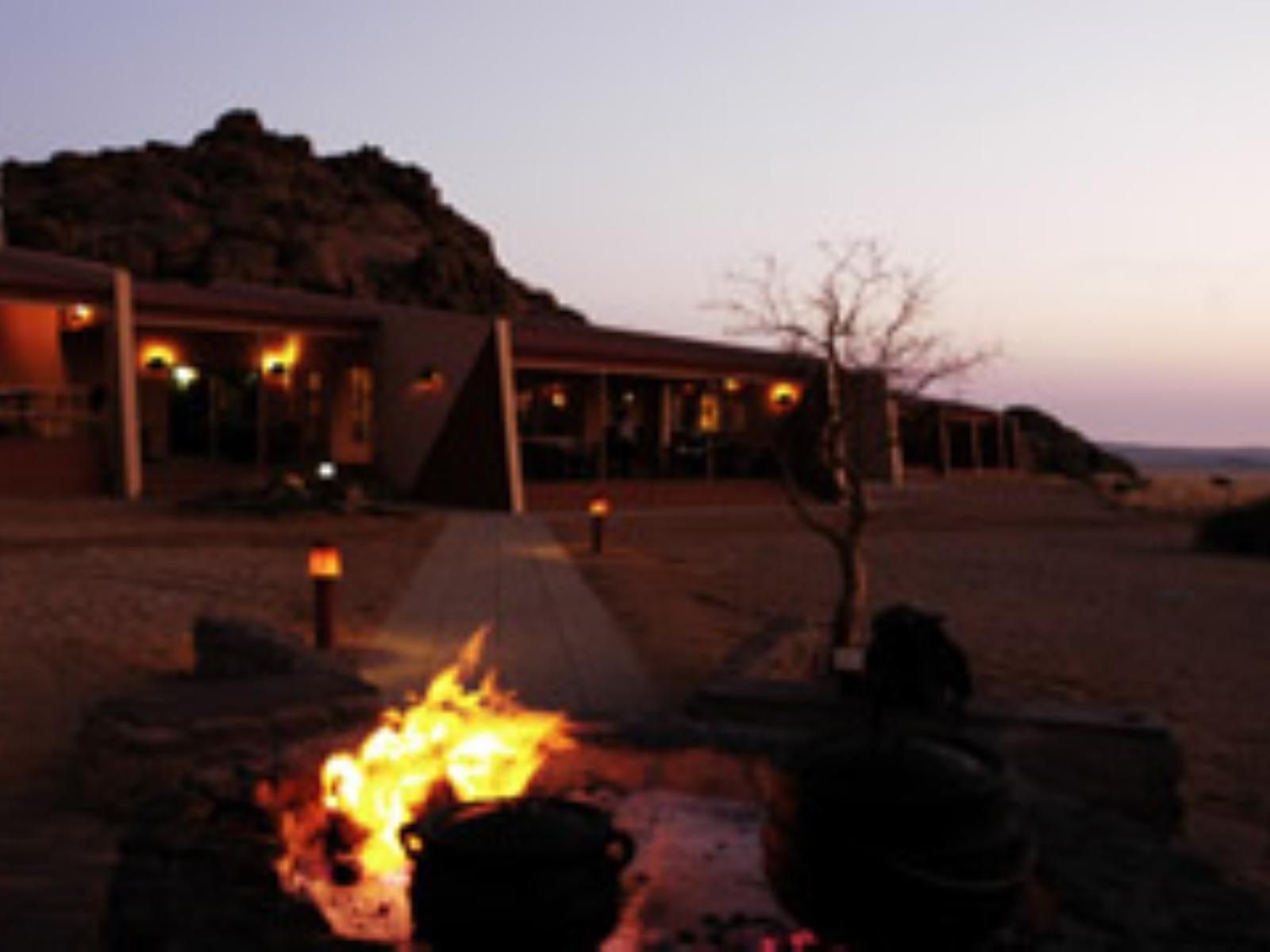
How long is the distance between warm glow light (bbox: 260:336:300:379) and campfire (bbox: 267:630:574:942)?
61.0 ft

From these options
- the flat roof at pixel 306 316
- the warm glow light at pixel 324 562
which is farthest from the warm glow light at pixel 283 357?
the warm glow light at pixel 324 562

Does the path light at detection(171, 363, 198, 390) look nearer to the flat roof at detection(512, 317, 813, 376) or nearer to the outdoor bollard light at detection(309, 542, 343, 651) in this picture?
the flat roof at detection(512, 317, 813, 376)

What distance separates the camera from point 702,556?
1377 centimetres

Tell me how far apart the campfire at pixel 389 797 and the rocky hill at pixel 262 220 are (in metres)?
34.4

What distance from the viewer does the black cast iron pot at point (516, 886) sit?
2.40 meters

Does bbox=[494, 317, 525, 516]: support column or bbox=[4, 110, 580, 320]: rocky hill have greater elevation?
bbox=[4, 110, 580, 320]: rocky hill

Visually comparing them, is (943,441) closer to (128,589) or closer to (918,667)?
(128,589)

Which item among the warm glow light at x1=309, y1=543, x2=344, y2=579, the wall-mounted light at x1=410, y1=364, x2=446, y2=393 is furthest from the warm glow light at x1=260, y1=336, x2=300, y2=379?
the warm glow light at x1=309, y1=543, x2=344, y2=579

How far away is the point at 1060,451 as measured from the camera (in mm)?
40938

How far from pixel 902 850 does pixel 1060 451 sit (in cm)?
4150

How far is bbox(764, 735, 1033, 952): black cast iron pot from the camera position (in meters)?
2.22

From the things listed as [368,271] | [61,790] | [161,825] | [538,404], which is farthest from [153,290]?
[368,271]

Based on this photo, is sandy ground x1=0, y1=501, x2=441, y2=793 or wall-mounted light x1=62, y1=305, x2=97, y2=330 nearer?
sandy ground x1=0, y1=501, x2=441, y2=793

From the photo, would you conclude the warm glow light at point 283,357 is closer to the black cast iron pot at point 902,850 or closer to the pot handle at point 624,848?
the pot handle at point 624,848
